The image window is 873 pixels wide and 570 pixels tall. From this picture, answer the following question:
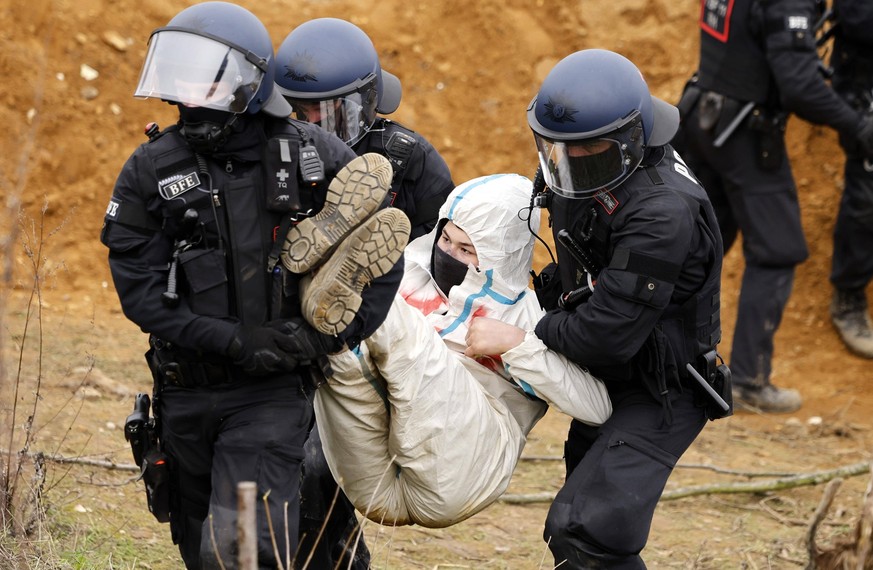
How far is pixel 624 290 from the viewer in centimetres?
379

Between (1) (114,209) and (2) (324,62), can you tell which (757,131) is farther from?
(1) (114,209)

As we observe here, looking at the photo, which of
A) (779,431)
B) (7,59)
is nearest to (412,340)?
(779,431)

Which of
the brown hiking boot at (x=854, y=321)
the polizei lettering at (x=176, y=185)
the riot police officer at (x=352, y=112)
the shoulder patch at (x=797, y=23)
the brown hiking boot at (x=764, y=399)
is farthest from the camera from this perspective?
the brown hiking boot at (x=854, y=321)

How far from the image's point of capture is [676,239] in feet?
12.5

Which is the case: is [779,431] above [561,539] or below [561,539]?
below

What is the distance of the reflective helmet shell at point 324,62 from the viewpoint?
4695mm

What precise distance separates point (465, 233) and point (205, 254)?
103 cm

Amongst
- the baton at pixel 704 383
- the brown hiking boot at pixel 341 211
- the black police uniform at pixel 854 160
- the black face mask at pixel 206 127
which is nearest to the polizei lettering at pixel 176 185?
the black face mask at pixel 206 127

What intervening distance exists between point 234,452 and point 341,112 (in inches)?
63.9

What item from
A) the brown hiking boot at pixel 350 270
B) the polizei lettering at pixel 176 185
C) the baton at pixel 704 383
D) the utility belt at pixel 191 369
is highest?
the polizei lettering at pixel 176 185

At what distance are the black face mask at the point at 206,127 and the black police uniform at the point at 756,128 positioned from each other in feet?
13.2

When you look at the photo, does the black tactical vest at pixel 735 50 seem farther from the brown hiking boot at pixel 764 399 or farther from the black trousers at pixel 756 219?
the brown hiking boot at pixel 764 399

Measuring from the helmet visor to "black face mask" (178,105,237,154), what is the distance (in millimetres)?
45

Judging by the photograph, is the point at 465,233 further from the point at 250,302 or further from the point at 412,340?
the point at 250,302
